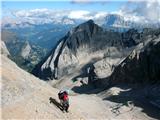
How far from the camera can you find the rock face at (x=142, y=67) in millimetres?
85500

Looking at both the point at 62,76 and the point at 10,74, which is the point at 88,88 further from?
the point at 10,74

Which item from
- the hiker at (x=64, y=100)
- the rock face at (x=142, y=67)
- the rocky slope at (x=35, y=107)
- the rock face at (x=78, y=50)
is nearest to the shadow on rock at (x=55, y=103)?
the rocky slope at (x=35, y=107)

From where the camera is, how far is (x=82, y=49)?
182 metres

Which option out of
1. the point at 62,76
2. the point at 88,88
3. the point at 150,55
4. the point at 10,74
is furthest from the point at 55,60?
the point at 10,74

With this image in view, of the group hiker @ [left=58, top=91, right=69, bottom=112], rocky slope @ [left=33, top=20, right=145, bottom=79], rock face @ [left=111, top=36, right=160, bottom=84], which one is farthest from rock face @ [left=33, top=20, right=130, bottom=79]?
hiker @ [left=58, top=91, right=69, bottom=112]

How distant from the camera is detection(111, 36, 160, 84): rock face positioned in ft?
281

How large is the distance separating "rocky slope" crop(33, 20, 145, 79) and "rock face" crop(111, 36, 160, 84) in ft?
200

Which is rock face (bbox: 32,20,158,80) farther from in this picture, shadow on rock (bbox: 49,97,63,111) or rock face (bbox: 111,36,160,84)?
shadow on rock (bbox: 49,97,63,111)

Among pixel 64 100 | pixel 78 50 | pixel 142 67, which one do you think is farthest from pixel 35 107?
pixel 78 50

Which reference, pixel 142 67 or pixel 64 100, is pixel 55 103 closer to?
pixel 64 100

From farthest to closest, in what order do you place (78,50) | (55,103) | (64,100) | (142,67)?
(78,50)
(142,67)
(55,103)
(64,100)

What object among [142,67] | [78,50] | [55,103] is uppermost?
[55,103]

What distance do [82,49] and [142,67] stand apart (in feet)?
296

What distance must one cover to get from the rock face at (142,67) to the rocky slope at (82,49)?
61.1 metres
